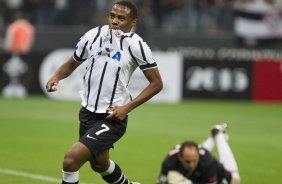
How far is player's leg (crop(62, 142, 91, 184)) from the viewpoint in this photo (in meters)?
7.29

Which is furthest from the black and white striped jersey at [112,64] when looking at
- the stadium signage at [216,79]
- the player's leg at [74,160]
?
the stadium signage at [216,79]

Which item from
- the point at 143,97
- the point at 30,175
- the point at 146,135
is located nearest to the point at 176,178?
the point at 143,97

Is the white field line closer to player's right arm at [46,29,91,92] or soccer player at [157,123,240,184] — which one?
soccer player at [157,123,240,184]

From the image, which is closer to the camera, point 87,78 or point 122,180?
point 87,78

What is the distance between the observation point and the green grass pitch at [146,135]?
1098 cm

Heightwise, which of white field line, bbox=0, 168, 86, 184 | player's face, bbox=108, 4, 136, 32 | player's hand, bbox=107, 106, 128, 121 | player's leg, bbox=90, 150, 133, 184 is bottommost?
white field line, bbox=0, 168, 86, 184

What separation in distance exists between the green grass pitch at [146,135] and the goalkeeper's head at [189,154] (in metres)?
1.87

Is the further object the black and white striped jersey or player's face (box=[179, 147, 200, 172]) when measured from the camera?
player's face (box=[179, 147, 200, 172])

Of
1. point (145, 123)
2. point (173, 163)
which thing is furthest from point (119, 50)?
point (145, 123)

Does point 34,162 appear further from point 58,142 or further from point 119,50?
point 119,50

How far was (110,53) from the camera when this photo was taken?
7.70 meters

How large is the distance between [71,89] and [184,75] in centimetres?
317

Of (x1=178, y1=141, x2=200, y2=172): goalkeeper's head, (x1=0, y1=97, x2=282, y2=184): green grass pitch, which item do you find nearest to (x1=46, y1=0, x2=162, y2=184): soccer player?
(x1=178, y1=141, x2=200, y2=172): goalkeeper's head

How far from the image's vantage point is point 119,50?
25.2 feet
